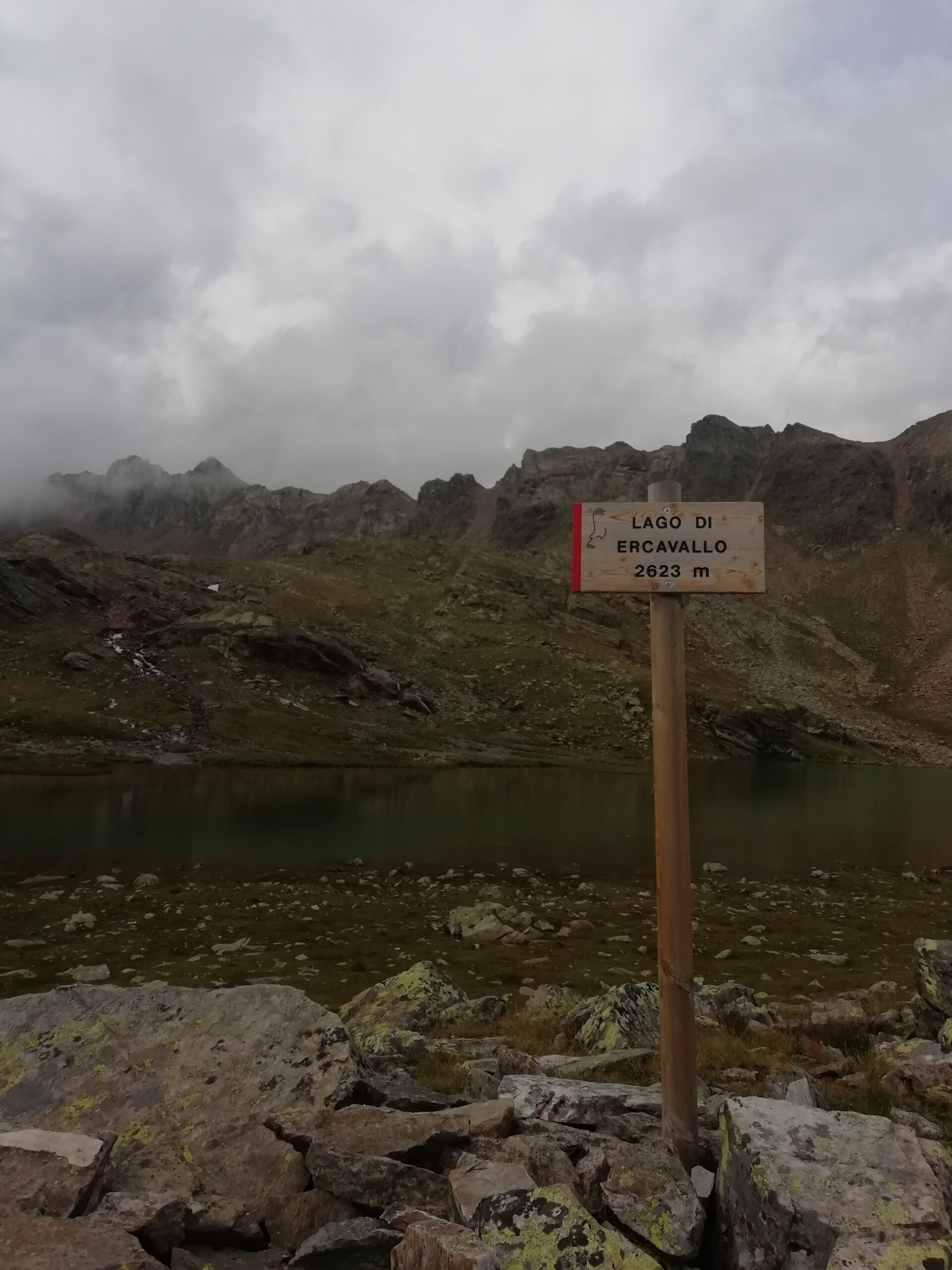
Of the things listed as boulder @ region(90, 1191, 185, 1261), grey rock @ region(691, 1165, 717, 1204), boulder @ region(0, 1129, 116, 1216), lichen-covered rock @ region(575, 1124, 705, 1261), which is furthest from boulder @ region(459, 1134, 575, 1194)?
boulder @ region(0, 1129, 116, 1216)

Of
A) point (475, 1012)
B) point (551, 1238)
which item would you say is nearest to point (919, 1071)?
point (551, 1238)

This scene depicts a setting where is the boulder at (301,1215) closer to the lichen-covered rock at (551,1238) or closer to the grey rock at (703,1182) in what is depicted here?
the lichen-covered rock at (551,1238)

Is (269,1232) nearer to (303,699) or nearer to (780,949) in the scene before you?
(780,949)

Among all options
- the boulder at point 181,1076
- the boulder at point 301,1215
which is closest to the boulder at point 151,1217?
the boulder at point 181,1076

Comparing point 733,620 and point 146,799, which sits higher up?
point 733,620

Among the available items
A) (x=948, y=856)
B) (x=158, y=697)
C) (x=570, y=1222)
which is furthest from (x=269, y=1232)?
(x=158, y=697)

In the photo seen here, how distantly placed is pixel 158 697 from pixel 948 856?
83215 mm

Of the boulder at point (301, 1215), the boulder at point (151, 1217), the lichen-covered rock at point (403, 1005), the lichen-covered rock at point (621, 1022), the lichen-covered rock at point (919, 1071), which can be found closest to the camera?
the boulder at point (151, 1217)

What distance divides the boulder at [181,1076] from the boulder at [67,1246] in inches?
30.7

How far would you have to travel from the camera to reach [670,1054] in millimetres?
6301

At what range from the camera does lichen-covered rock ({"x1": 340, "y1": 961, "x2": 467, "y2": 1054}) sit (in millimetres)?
12234

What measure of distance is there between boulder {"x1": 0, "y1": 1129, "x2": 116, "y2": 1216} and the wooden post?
4.34 metres

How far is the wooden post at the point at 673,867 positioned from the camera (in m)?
6.17

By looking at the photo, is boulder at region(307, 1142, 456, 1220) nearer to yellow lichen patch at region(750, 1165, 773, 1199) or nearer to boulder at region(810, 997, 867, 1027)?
yellow lichen patch at region(750, 1165, 773, 1199)
